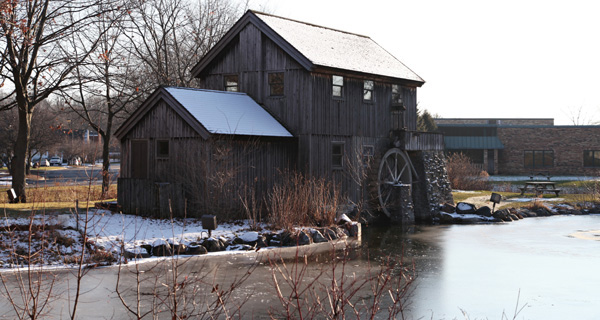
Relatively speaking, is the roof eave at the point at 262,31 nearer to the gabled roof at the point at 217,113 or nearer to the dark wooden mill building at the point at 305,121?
the dark wooden mill building at the point at 305,121

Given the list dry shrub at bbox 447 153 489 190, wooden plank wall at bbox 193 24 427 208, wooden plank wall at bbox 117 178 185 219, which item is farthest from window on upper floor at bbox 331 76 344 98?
dry shrub at bbox 447 153 489 190

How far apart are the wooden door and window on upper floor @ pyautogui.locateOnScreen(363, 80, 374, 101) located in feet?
28.8

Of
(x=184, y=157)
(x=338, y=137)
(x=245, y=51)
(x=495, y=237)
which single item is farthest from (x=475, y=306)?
(x=245, y=51)

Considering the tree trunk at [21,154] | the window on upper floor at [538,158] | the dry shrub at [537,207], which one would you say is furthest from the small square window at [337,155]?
the window on upper floor at [538,158]

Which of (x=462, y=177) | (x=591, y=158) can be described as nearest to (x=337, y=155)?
(x=462, y=177)

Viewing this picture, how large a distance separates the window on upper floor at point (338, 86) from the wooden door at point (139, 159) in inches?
281

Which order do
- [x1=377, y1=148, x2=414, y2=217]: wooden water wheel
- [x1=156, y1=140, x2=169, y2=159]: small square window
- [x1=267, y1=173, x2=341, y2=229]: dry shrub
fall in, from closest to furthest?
[x1=267, y1=173, x2=341, y2=229]: dry shrub, [x1=156, y1=140, x2=169, y2=159]: small square window, [x1=377, y1=148, x2=414, y2=217]: wooden water wheel

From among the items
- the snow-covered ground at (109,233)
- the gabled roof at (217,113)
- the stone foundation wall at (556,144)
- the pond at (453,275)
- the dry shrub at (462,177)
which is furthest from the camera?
the stone foundation wall at (556,144)

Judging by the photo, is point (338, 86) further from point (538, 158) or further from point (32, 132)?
point (538, 158)

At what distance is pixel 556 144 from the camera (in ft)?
171

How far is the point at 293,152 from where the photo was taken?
23.1 metres

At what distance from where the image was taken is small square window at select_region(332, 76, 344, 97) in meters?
24.0

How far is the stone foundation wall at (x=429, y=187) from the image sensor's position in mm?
27219

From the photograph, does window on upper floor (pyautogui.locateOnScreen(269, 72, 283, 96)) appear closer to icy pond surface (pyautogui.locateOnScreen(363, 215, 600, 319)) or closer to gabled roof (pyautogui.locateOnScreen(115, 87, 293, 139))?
gabled roof (pyautogui.locateOnScreen(115, 87, 293, 139))
